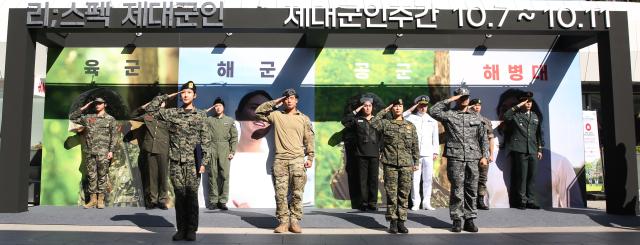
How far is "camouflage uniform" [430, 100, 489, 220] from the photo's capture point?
586 centimetres

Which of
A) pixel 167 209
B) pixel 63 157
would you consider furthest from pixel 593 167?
pixel 63 157

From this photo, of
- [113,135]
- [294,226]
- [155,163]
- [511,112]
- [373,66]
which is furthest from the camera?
[373,66]

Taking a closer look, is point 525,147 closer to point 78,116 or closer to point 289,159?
point 289,159

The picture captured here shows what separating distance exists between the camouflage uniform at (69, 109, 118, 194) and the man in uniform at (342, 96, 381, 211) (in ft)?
14.2

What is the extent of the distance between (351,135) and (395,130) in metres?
2.31

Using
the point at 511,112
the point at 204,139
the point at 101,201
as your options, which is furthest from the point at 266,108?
the point at 511,112

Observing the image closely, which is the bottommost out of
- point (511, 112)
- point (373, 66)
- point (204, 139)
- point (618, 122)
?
point (204, 139)

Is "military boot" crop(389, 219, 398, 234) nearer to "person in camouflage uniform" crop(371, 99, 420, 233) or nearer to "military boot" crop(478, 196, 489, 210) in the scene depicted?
"person in camouflage uniform" crop(371, 99, 420, 233)

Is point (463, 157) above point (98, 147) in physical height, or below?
below

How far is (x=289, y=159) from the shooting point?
5695mm

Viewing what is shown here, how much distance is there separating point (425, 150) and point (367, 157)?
3.63ft

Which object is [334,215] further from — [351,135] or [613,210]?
[613,210]

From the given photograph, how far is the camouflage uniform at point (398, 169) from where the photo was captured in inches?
226

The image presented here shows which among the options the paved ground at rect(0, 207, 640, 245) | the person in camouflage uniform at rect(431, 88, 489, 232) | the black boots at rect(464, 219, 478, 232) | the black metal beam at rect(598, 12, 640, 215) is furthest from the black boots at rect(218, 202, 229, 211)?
the black metal beam at rect(598, 12, 640, 215)
